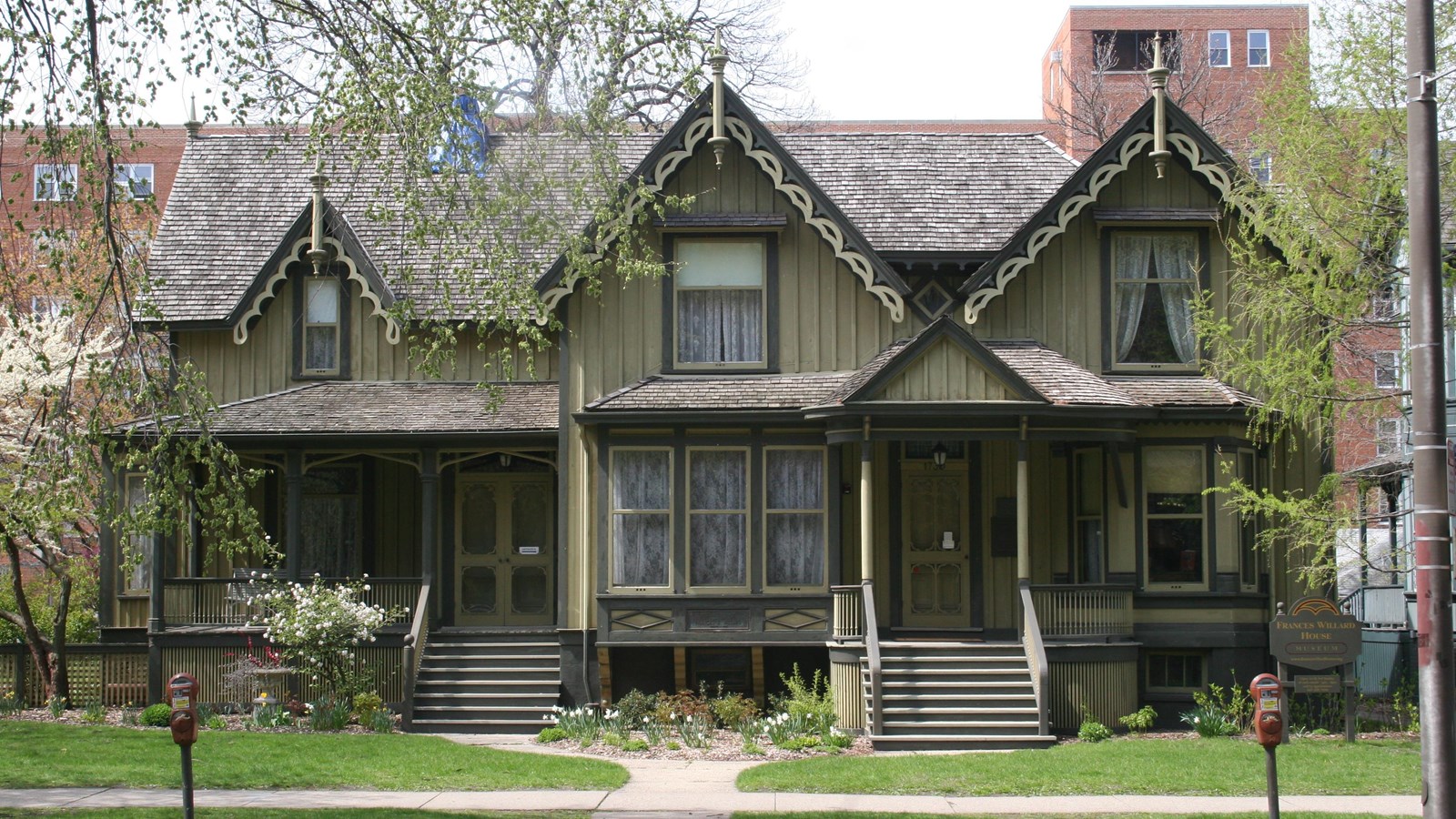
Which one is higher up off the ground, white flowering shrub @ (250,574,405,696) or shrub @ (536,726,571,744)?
white flowering shrub @ (250,574,405,696)

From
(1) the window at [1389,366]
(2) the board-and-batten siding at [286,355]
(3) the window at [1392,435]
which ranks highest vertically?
(2) the board-and-batten siding at [286,355]

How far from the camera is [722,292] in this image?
22.7m

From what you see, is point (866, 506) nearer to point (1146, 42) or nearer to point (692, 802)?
point (692, 802)

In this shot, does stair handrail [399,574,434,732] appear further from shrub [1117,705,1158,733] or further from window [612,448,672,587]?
shrub [1117,705,1158,733]

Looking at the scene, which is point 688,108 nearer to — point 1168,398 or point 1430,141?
point 1168,398

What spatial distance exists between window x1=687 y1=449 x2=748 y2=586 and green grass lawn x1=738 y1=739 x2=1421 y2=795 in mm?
4396

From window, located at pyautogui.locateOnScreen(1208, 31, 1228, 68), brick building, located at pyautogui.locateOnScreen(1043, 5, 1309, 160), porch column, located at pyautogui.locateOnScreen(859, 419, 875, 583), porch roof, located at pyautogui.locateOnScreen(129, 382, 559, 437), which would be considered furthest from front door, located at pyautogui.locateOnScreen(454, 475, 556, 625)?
window, located at pyautogui.locateOnScreen(1208, 31, 1228, 68)

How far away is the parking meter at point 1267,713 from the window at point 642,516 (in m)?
10.7

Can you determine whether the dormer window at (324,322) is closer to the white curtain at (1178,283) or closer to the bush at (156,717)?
the bush at (156,717)

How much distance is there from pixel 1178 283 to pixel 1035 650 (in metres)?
6.22

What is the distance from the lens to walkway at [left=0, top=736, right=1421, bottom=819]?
1435 centimetres

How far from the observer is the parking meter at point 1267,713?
38.6 ft

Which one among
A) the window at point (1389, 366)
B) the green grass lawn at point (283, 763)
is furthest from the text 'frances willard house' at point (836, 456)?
the green grass lawn at point (283, 763)

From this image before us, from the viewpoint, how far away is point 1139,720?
20.3 m
